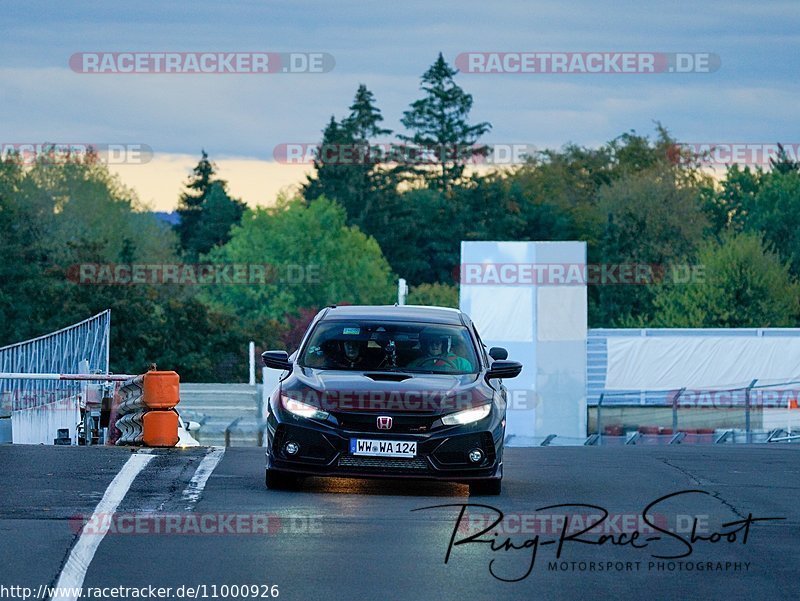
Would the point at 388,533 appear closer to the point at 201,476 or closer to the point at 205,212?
the point at 201,476

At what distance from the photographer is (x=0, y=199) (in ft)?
310

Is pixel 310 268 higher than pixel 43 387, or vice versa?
pixel 310 268

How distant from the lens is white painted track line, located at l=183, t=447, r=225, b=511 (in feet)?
43.3

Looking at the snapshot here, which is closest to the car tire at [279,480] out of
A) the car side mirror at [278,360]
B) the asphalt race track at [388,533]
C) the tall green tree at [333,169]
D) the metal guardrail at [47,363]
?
the asphalt race track at [388,533]

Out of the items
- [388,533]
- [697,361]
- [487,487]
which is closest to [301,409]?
[487,487]

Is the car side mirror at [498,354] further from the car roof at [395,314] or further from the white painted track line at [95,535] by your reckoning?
the white painted track line at [95,535]

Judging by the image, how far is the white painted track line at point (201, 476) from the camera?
43.3 ft

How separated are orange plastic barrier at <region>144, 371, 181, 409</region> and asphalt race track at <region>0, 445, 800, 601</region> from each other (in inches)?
37.4

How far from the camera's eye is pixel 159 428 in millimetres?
17609

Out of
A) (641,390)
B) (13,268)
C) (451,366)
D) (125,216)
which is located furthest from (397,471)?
(125,216)

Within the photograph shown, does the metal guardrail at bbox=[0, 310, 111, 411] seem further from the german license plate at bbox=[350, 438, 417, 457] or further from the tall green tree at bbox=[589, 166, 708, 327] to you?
the tall green tree at bbox=[589, 166, 708, 327]

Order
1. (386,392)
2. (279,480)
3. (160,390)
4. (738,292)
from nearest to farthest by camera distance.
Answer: (386,392)
(279,480)
(160,390)
(738,292)

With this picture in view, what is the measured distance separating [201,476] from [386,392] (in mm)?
2202

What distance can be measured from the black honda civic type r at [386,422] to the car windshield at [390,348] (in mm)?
26
